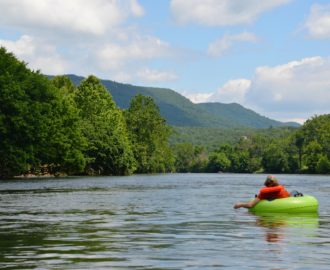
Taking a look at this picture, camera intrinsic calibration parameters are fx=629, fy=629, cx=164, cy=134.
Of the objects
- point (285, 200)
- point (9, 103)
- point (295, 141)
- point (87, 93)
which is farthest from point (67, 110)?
point (295, 141)

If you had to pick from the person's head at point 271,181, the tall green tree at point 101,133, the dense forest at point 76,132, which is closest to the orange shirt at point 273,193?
the person's head at point 271,181

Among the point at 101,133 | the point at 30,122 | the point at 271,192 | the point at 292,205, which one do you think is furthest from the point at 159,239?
the point at 101,133

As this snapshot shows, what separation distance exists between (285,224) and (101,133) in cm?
8369

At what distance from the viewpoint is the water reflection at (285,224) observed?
58.6 ft

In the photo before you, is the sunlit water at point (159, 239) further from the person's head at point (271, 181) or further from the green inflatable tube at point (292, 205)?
the person's head at point (271, 181)

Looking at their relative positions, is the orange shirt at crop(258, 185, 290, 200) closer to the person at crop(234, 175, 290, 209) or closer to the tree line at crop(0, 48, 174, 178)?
the person at crop(234, 175, 290, 209)

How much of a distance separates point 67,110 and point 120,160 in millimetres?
21714

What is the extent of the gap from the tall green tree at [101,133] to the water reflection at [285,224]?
246 feet

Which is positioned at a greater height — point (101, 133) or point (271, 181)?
point (101, 133)

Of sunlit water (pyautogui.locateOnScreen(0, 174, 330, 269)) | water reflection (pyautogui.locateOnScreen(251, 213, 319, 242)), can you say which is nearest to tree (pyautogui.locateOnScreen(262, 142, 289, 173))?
sunlit water (pyautogui.locateOnScreen(0, 174, 330, 269))

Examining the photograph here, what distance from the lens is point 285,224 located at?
21203mm

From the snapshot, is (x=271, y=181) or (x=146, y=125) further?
(x=146, y=125)

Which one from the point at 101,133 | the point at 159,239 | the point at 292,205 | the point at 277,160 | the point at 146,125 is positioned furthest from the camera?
the point at 277,160

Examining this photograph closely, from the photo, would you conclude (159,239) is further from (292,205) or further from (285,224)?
(292,205)
